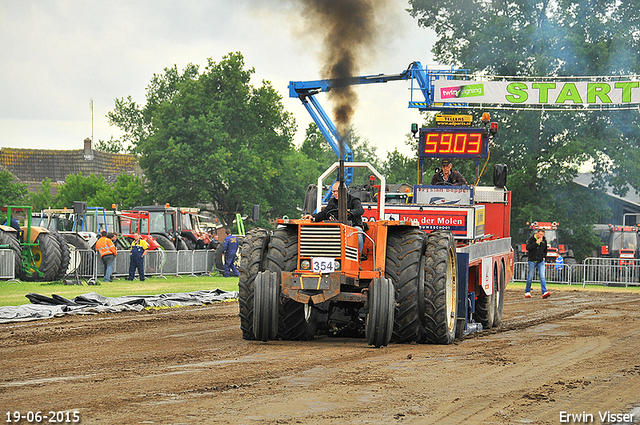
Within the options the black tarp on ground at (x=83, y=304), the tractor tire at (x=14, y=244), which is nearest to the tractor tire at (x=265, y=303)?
the black tarp on ground at (x=83, y=304)

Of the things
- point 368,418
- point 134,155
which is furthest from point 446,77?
point 134,155

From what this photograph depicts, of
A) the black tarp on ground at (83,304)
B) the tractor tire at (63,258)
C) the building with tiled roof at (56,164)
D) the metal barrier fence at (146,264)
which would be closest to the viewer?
the black tarp on ground at (83,304)

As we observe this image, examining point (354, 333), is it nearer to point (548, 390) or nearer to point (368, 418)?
point (548, 390)

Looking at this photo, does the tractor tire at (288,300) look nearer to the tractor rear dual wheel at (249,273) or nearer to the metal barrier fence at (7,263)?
the tractor rear dual wheel at (249,273)

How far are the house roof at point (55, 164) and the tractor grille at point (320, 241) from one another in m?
61.0

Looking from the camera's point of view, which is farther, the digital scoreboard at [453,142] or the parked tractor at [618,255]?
the parked tractor at [618,255]

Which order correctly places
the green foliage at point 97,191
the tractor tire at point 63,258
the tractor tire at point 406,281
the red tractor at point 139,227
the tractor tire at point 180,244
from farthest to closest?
the green foliage at point 97,191, the tractor tire at point 180,244, the red tractor at point 139,227, the tractor tire at point 63,258, the tractor tire at point 406,281

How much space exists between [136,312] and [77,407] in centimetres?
988

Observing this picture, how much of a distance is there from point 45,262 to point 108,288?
83.6 inches

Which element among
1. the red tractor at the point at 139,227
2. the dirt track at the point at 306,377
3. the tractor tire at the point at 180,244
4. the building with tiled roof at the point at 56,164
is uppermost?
the building with tiled roof at the point at 56,164

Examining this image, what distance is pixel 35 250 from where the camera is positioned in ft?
80.2

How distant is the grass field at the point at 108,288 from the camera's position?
19.2m

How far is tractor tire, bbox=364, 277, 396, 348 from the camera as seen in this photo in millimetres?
10109

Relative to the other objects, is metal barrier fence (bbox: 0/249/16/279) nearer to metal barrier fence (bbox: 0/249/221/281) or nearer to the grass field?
metal barrier fence (bbox: 0/249/221/281)
